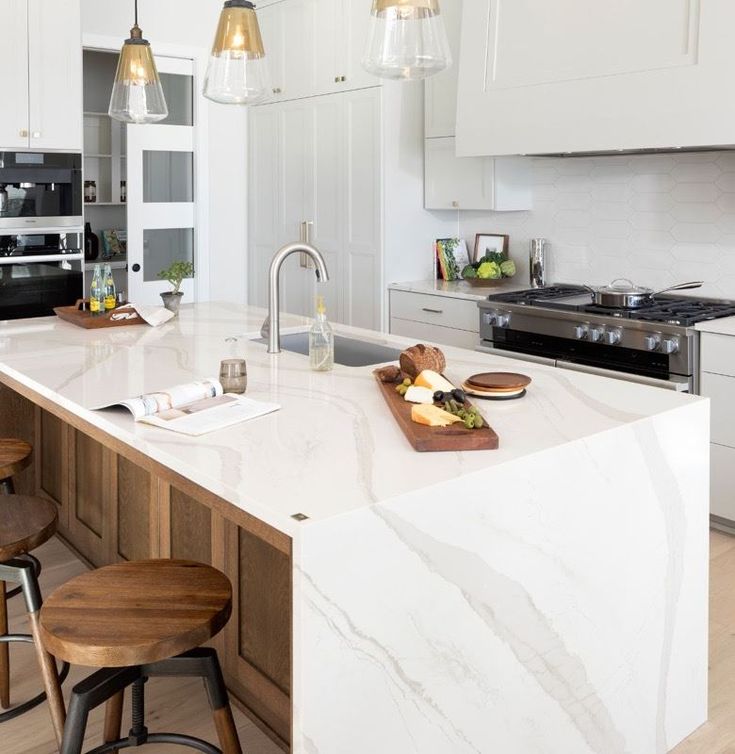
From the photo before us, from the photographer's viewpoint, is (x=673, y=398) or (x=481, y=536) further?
(x=673, y=398)

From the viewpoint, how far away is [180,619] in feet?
5.73

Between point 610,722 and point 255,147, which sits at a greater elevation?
point 255,147

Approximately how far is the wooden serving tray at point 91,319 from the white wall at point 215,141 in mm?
2740

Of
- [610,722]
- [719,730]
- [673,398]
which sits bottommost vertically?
[719,730]

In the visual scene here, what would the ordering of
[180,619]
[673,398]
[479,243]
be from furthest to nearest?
[479,243], [673,398], [180,619]

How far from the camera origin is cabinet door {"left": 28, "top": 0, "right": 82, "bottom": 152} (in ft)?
16.3

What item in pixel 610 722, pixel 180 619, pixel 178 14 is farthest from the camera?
pixel 178 14

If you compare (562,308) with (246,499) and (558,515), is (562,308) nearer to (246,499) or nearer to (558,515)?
(558,515)

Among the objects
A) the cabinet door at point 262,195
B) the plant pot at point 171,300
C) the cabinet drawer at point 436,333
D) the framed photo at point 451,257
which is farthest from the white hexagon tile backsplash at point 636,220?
the plant pot at point 171,300

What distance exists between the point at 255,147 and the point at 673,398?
4.66 m

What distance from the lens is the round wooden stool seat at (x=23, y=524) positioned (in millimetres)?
2203

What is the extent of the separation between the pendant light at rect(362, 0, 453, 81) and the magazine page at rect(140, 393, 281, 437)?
90 centimetres

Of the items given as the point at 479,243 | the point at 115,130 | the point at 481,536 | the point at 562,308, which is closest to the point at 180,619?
the point at 481,536

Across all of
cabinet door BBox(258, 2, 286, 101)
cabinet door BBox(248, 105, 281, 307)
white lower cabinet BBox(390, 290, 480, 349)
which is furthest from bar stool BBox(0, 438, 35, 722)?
cabinet door BBox(258, 2, 286, 101)
